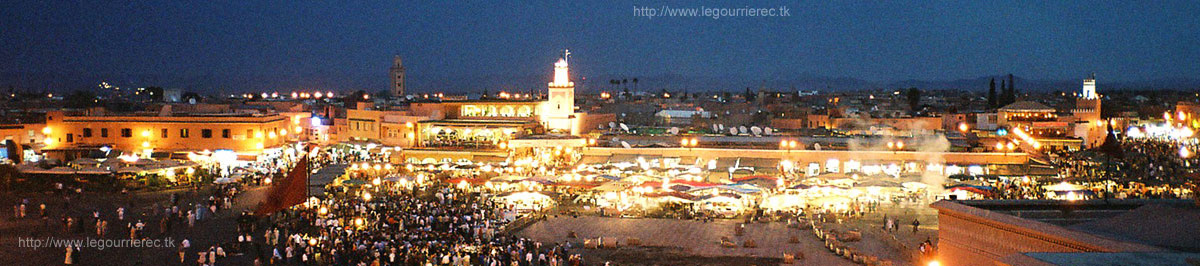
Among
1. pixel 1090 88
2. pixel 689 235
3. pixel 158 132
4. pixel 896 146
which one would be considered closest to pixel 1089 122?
pixel 1090 88

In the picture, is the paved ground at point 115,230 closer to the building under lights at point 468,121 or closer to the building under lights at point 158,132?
the building under lights at point 158,132

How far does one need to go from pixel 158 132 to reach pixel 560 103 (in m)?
17.6

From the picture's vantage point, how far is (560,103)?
45.1m

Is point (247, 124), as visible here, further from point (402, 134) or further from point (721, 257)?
point (721, 257)

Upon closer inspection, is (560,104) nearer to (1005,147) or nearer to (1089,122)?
(1005,147)

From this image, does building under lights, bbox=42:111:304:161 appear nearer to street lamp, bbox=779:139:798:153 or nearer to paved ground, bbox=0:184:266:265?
paved ground, bbox=0:184:266:265

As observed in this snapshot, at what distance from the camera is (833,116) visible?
58031 mm

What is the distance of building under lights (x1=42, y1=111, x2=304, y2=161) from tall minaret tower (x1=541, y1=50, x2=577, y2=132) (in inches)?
530

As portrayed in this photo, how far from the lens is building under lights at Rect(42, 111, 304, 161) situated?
37.8m

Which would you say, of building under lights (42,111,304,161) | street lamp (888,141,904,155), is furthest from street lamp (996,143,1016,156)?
building under lights (42,111,304,161)

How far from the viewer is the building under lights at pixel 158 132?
3775cm

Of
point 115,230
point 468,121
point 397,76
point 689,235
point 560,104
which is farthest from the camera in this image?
point 397,76

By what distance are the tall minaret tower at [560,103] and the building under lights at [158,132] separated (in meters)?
13.5

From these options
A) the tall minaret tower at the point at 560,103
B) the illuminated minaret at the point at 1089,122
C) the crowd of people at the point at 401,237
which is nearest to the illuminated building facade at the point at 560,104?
the tall minaret tower at the point at 560,103
